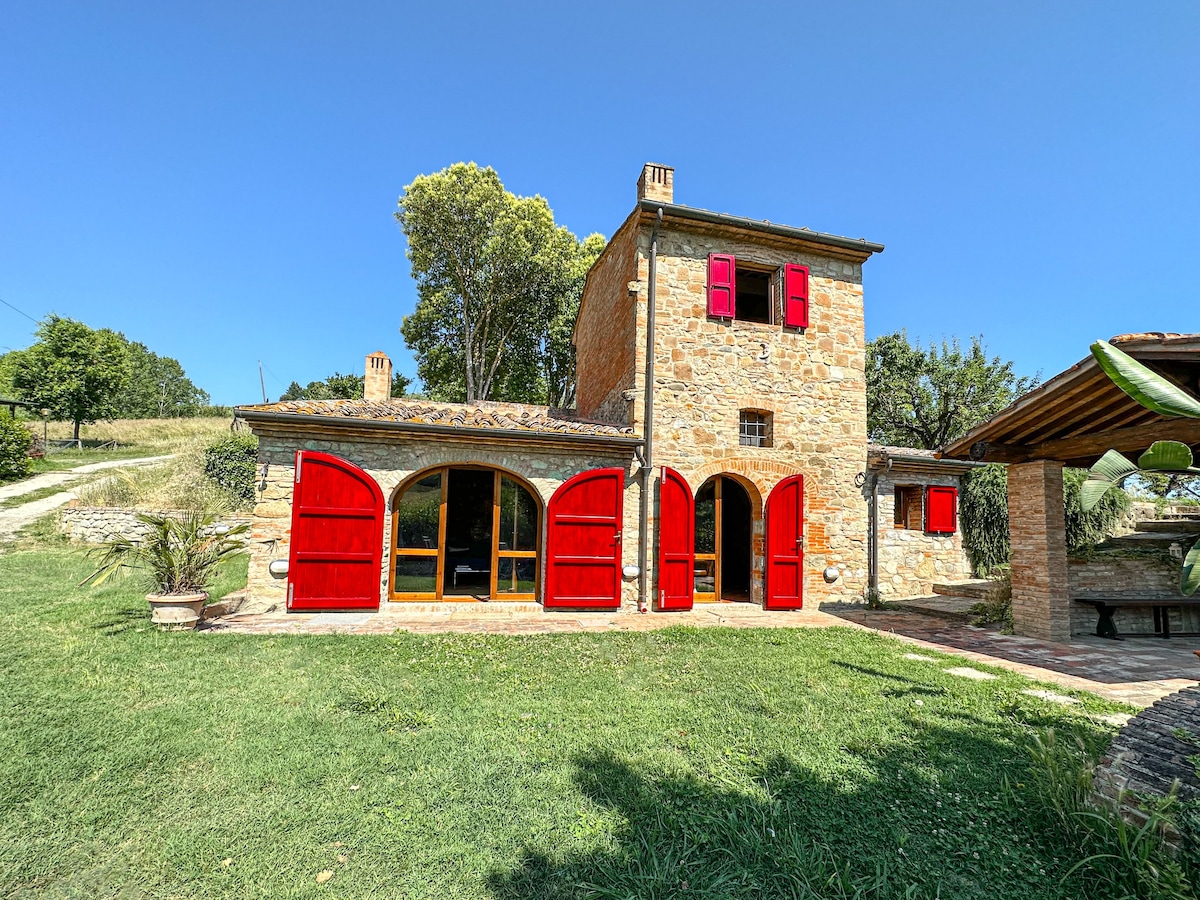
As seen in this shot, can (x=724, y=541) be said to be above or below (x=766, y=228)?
below

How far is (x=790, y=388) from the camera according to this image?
1000cm

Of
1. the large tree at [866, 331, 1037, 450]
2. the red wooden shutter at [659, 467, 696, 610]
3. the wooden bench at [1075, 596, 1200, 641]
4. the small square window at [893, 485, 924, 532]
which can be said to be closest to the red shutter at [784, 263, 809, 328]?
the red wooden shutter at [659, 467, 696, 610]

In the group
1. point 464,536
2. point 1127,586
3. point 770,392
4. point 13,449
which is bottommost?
point 1127,586

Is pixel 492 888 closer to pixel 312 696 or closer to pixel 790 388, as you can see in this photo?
pixel 312 696

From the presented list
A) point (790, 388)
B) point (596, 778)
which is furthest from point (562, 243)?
point (596, 778)

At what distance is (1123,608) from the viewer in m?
7.58

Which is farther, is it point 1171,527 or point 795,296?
point 1171,527

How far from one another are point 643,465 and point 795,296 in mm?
4452

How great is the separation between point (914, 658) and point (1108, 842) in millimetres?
3875

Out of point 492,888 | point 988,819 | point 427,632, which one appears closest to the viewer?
point 492,888

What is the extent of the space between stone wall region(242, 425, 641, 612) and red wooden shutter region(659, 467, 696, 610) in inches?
19.1

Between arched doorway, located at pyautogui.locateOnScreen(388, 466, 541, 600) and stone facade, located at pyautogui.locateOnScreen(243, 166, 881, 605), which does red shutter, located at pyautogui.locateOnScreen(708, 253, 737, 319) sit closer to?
stone facade, located at pyautogui.locateOnScreen(243, 166, 881, 605)

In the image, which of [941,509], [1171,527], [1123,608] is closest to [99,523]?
[941,509]

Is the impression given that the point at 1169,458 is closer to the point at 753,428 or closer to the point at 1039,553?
the point at 1039,553
